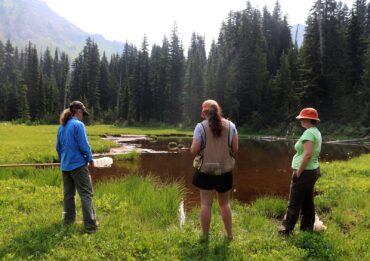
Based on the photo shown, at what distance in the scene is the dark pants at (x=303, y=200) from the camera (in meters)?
7.28

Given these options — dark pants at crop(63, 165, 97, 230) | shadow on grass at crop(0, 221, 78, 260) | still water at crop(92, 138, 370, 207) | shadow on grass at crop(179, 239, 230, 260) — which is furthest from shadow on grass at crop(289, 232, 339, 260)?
still water at crop(92, 138, 370, 207)

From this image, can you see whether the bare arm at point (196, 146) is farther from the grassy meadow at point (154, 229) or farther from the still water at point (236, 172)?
the still water at point (236, 172)

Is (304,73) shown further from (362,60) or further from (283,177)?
(283,177)

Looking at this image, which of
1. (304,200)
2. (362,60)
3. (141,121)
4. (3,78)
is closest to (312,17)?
(362,60)

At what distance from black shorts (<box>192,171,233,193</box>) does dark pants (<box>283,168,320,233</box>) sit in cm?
153

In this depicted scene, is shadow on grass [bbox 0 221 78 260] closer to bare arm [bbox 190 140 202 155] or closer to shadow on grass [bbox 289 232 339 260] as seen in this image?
bare arm [bbox 190 140 202 155]

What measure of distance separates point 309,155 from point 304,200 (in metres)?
1.07

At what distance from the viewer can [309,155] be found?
23.0 feet

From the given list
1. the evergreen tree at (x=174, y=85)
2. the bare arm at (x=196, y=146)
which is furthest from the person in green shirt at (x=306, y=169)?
the evergreen tree at (x=174, y=85)

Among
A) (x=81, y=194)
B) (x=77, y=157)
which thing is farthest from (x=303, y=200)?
(x=77, y=157)

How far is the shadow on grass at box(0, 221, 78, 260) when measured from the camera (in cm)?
622

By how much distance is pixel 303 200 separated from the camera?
743 cm

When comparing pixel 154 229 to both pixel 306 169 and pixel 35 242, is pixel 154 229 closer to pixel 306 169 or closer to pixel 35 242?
pixel 35 242

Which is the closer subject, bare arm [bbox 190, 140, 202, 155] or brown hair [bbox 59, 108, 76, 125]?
bare arm [bbox 190, 140, 202, 155]
